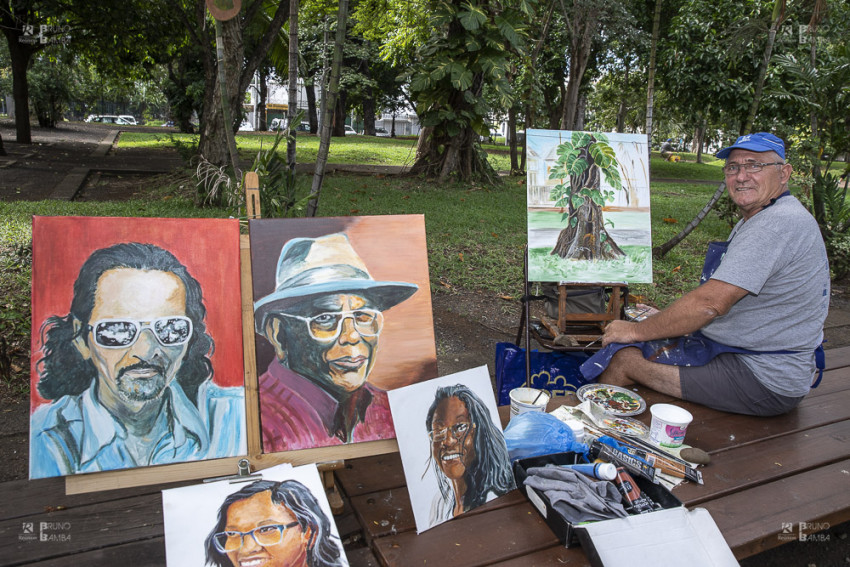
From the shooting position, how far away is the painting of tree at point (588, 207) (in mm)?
3279

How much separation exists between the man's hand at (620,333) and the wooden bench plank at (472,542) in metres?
1.24

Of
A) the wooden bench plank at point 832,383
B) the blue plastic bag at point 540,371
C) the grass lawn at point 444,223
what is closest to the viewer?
the wooden bench plank at point 832,383

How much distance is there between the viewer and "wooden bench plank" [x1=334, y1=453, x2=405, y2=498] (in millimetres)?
1822

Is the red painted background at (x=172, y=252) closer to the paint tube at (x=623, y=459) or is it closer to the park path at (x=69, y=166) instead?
the paint tube at (x=623, y=459)

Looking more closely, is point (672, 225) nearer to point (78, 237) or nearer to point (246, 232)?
point (246, 232)

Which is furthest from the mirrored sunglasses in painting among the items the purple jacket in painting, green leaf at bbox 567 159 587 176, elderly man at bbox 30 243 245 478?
green leaf at bbox 567 159 587 176

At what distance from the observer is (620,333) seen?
8.83ft

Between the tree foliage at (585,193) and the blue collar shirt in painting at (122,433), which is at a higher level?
the tree foliage at (585,193)

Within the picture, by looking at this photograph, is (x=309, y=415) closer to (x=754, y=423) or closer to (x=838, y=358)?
(x=754, y=423)

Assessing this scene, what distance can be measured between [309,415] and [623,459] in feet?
3.49

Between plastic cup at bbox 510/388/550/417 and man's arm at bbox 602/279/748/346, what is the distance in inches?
26.9

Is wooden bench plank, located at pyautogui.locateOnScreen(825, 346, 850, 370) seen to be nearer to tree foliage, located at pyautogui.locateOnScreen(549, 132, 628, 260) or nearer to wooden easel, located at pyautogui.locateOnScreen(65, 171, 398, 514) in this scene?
tree foliage, located at pyautogui.locateOnScreen(549, 132, 628, 260)

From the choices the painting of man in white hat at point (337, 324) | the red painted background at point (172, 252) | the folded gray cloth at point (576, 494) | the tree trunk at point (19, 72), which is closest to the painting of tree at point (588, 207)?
the painting of man in white hat at point (337, 324)

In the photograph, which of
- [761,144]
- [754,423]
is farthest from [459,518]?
[761,144]
